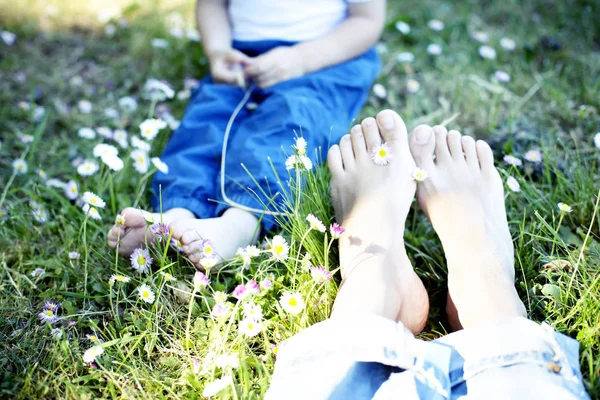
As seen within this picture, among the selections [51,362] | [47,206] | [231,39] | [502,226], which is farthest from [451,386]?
[231,39]

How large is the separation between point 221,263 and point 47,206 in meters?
0.56

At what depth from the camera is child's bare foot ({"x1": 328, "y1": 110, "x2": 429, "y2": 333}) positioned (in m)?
1.04

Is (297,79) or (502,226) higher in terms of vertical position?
(297,79)

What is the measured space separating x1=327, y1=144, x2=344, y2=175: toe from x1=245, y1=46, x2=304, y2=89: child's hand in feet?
1.11

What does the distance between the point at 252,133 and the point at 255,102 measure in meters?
0.23

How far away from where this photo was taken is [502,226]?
120 centimetres

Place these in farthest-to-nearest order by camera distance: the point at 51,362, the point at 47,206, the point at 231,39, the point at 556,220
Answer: the point at 231,39
the point at 47,206
the point at 556,220
the point at 51,362

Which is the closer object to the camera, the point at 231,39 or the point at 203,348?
the point at 203,348

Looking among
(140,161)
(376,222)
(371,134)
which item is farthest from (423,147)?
(140,161)

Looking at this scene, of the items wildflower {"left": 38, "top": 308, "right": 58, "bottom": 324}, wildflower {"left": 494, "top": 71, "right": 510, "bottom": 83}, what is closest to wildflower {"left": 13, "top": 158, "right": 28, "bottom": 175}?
wildflower {"left": 38, "top": 308, "right": 58, "bottom": 324}

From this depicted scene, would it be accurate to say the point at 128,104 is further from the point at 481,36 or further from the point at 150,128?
the point at 481,36

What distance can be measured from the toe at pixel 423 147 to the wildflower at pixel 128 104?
0.95 meters

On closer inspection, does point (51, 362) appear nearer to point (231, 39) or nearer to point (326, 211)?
point (326, 211)

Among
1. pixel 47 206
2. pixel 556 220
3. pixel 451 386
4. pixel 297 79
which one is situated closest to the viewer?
pixel 451 386
